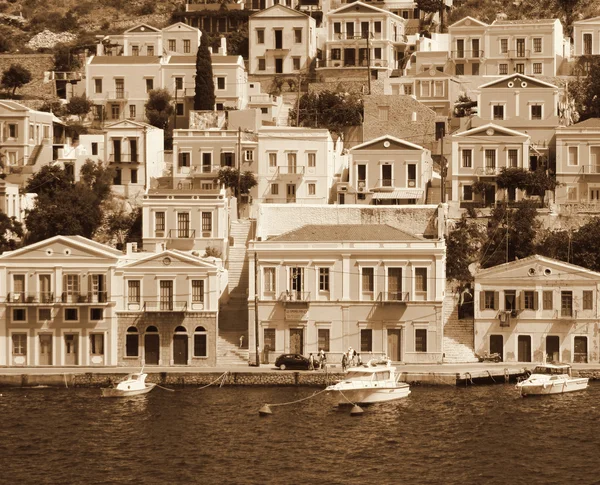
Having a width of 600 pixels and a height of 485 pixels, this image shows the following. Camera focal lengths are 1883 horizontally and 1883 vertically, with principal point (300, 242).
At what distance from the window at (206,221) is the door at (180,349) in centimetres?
894

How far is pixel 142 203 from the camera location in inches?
3674

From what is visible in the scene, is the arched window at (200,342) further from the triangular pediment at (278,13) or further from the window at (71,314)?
the triangular pediment at (278,13)

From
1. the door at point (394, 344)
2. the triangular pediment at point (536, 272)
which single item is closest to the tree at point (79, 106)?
the door at point (394, 344)

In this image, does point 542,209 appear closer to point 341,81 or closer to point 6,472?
point 341,81

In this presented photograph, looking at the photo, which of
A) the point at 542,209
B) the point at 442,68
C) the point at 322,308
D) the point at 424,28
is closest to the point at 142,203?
the point at 322,308

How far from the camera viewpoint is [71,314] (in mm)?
84125

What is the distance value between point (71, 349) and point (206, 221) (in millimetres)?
10900

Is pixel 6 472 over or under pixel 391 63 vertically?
under

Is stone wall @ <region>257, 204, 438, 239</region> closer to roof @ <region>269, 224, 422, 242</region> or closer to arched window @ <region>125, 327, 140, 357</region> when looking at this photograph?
roof @ <region>269, 224, 422, 242</region>

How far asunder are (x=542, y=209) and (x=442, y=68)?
2490 cm

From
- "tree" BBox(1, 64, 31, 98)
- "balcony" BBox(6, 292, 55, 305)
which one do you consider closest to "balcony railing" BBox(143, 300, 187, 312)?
"balcony" BBox(6, 292, 55, 305)

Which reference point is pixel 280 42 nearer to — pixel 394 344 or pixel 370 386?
pixel 394 344

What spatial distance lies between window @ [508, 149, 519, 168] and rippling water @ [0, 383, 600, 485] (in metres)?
20.9

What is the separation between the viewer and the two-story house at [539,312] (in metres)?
83.5
